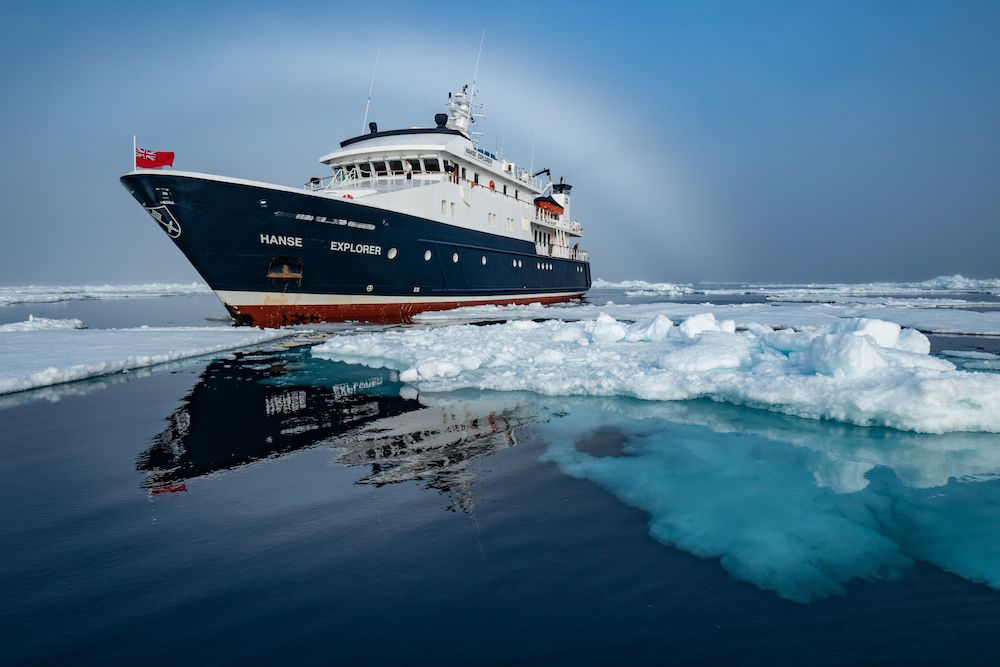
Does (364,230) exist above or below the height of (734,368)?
above

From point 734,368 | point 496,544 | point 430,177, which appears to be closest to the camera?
point 496,544

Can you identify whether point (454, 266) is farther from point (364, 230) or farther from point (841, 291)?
point (841, 291)

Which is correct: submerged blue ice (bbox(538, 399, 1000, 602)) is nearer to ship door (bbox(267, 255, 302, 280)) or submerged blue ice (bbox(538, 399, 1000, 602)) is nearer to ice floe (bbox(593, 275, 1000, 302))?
ship door (bbox(267, 255, 302, 280))

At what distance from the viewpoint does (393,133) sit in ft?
78.7

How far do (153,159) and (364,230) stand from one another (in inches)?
258

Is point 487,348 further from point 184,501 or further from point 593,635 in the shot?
point 593,635

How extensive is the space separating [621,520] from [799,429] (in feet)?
12.2

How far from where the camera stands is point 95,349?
1239cm

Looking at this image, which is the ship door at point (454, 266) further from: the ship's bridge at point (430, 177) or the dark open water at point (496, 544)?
the dark open water at point (496, 544)

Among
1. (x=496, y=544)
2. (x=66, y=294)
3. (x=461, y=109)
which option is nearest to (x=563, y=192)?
(x=461, y=109)

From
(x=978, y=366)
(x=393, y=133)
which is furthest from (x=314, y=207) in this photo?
(x=978, y=366)

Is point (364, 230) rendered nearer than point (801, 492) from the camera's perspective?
No

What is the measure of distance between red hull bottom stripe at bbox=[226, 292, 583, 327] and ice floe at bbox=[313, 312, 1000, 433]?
252 inches

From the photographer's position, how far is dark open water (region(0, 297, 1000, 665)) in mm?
2443
